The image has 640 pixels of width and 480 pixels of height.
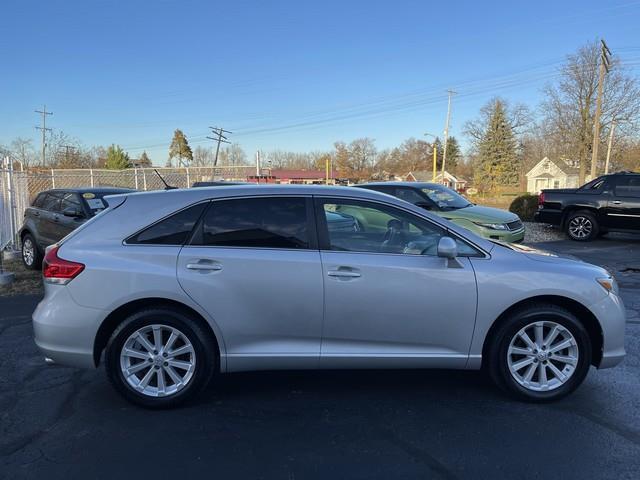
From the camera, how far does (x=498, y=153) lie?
2409 inches

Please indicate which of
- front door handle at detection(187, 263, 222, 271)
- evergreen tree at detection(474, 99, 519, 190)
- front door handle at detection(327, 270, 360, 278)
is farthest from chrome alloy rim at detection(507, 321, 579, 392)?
evergreen tree at detection(474, 99, 519, 190)

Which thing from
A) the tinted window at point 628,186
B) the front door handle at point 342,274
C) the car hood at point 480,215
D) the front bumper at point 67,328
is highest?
the tinted window at point 628,186

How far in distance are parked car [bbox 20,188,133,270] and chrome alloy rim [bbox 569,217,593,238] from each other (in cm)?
1159

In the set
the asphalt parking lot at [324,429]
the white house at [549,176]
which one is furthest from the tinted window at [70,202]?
the white house at [549,176]

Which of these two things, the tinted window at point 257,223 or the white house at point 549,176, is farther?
the white house at point 549,176

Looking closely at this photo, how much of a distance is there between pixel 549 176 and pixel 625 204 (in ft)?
194

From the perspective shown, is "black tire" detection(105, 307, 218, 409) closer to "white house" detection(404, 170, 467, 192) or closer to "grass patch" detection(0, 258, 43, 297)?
"grass patch" detection(0, 258, 43, 297)

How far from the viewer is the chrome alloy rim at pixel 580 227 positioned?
517 inches

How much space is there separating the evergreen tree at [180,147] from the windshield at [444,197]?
255 ft

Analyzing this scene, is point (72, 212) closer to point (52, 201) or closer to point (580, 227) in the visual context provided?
point (52, 201)

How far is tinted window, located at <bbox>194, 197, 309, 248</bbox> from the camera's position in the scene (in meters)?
3.59

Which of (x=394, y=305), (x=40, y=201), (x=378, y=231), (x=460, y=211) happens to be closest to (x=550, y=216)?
(x=460, y=211)

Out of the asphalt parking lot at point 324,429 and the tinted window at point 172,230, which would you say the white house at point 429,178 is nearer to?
the asphalt parking lot at point 324,429

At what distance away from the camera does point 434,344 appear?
11.7 ft
